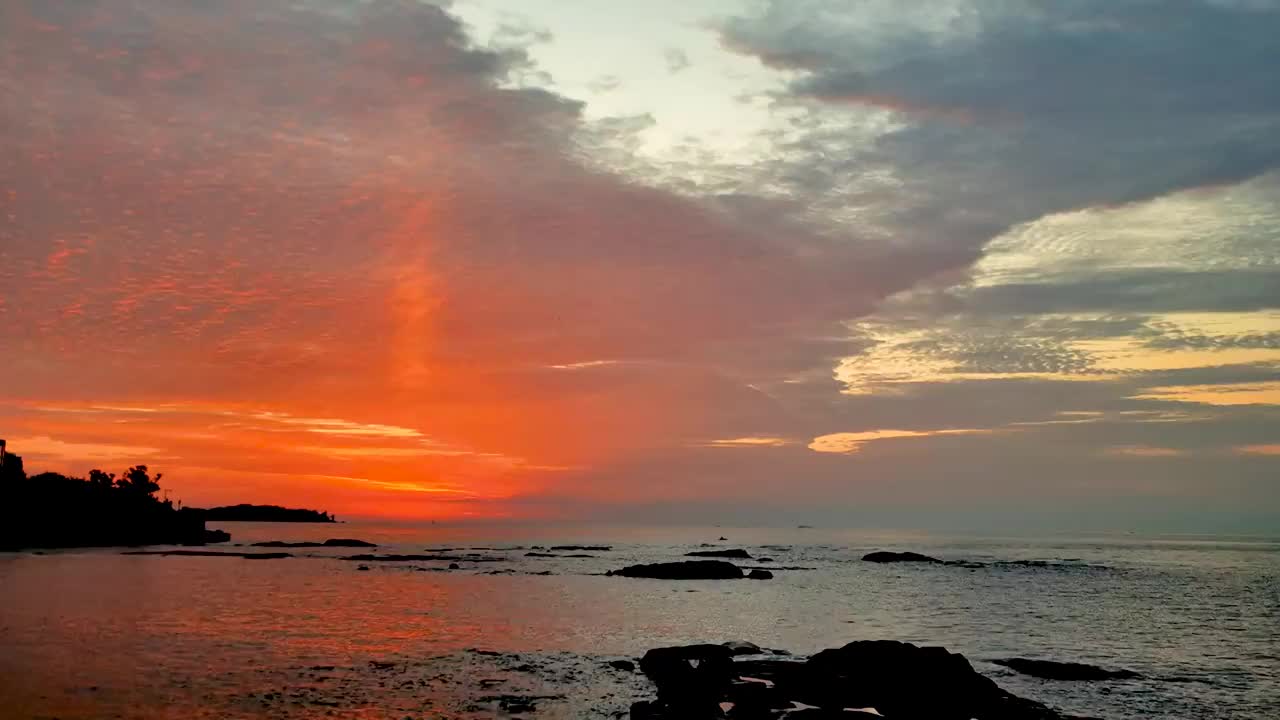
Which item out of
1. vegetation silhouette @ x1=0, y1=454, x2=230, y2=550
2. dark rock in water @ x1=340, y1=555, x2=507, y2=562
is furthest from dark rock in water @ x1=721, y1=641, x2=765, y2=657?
vegetation silhouette @ x1=0, y1=454, x2=230, y2=550

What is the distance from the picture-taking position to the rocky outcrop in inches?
1266

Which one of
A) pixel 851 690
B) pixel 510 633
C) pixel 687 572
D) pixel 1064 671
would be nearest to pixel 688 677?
pixel 851 690

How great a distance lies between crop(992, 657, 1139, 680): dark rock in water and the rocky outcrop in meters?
10.3

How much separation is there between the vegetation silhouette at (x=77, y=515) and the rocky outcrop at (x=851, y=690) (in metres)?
150

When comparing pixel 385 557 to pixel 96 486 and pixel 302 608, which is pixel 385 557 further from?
pixel 302 608

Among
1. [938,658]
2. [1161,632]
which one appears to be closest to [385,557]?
[1161,632]

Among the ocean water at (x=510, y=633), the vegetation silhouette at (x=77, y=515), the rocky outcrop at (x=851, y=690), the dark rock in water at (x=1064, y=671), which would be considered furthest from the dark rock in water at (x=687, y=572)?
the vegetation silhouette at (x=77, y=515)

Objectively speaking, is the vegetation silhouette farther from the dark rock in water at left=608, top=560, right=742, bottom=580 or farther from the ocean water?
the dark rock in water at left=608, top=560, right=742, bottom=580

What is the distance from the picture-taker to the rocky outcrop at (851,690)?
3216 cm

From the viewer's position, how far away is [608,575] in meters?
114

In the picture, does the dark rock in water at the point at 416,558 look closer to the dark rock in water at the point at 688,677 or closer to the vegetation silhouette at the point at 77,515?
the vegetation silhouette at the point at 77,515

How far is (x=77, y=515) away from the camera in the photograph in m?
162

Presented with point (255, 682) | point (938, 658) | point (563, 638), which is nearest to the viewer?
point (938, 658)

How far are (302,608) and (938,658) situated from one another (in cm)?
5087
